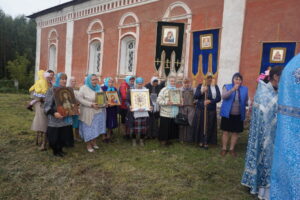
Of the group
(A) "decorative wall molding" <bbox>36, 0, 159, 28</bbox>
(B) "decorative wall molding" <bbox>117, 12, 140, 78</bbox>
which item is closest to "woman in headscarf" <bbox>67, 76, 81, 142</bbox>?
(B) "decorative wall molding" <bbox>117, 12, 140, 78</bbox>

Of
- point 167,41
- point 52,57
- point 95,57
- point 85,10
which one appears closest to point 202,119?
point 167,41

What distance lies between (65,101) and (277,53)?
16.8 ft

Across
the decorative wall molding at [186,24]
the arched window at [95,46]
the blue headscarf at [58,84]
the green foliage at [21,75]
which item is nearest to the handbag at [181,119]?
the blue headscarf at [58,84]

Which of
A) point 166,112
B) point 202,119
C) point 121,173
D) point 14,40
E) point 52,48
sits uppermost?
point 14,40

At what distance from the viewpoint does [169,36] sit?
636 centimetres

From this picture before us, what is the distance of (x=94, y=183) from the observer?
3629 millimetres

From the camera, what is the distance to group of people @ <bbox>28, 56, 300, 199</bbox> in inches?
79.7

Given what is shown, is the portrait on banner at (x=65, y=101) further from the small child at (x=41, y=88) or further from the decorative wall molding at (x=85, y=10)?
the decorative wall molding at (x=85, y=10)

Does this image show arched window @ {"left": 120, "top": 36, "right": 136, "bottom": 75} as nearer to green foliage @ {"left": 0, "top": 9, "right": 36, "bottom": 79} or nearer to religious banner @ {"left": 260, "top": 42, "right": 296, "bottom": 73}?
religious banner @ {"left": 260, "top": 42, "right": 296, "bottom": 73}

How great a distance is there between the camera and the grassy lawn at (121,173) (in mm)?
3359

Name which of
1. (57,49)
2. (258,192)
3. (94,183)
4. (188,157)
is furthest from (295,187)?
(57,49)

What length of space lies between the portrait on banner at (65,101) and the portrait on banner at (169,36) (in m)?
3.05

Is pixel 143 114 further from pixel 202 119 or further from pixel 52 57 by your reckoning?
pixel 52 57

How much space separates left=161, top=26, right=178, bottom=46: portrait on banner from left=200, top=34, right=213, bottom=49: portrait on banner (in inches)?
33.4
